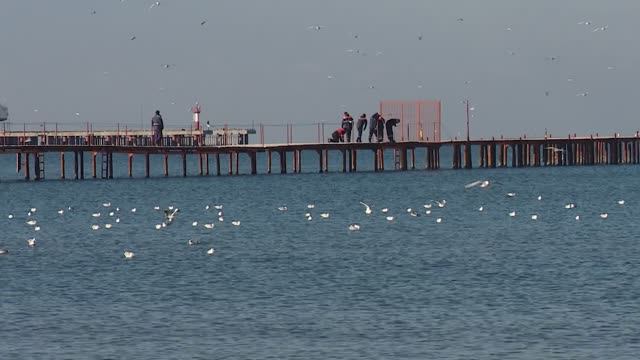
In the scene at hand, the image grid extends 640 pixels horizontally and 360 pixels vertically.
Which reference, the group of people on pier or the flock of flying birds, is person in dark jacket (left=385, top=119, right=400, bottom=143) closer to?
the group of people on pier

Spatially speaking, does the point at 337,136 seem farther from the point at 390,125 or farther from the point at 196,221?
the point at 196,221

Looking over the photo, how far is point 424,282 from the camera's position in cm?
3647

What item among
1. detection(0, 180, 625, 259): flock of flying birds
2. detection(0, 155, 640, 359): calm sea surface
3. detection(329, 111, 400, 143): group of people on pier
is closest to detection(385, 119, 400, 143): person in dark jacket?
detection(329, 111, 400, 143): group of people on pier

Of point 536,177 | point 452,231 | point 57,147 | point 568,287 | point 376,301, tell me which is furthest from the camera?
point 536,177

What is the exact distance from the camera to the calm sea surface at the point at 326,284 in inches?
1082

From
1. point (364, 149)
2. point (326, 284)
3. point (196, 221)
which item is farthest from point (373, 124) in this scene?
point (326, 284)

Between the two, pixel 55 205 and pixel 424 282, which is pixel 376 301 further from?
pixel 55 205

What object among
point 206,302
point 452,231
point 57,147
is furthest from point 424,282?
point 57,147

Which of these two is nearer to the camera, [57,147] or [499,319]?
[499,319]

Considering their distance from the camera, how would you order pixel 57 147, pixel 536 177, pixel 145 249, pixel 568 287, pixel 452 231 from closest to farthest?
pixel 568 287
pixel 145 249
pixel 452 231
pixel 57 147
pixel 536 177

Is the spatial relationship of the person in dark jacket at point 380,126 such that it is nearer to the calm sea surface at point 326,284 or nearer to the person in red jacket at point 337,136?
the person in red jacket at point 337,136

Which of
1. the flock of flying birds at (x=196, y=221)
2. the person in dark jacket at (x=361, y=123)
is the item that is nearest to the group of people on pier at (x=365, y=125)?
the person in dark jacket at (x=361, y=123)

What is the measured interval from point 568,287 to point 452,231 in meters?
18.0

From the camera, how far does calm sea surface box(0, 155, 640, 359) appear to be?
27484 millimetres
